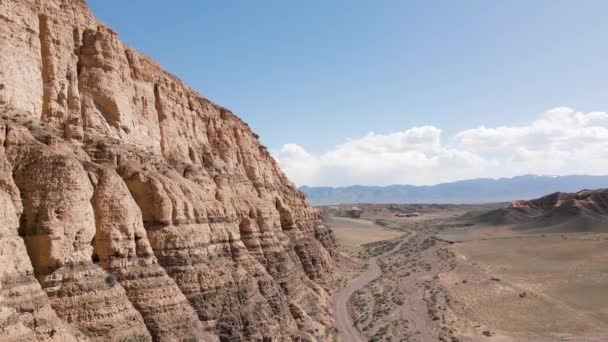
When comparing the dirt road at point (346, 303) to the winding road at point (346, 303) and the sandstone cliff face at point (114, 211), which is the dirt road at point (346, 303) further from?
the sandstone cliff face at point (114, 211)

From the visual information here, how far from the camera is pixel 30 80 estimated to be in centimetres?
2716

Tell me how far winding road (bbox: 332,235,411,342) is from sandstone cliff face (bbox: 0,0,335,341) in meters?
3.40

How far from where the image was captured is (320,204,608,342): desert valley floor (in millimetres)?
47522

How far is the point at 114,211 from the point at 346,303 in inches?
1530

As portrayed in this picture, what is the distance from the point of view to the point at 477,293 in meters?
63.7

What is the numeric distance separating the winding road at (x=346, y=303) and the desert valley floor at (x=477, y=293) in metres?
0.11

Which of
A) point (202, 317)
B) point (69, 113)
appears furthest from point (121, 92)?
point (202, 317)

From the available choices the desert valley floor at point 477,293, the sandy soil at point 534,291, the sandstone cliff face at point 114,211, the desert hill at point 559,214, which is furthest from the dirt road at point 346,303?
the desert hill at point 559,214

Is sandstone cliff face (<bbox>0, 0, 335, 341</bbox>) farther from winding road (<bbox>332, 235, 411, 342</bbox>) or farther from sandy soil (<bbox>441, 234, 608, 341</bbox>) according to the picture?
sandy soil (<bbox>441, 234, 608, 341</bbox>)

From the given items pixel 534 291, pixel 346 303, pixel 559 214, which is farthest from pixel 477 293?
pixel 559 214

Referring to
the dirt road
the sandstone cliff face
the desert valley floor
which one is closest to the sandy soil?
the desert valley floor

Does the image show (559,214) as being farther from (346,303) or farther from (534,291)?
(346,303)

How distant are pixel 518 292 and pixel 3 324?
62777 millimetres

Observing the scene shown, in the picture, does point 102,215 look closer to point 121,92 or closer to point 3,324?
point 3,324
